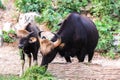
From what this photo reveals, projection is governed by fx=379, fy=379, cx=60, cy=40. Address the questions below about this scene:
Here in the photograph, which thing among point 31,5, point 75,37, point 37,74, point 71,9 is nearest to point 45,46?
point 37,74

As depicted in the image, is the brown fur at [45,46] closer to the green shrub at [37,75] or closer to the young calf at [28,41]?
the young calf at [28,41]

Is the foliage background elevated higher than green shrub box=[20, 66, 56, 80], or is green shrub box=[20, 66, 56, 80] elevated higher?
green shrub box=[20, 66, 56, 80]

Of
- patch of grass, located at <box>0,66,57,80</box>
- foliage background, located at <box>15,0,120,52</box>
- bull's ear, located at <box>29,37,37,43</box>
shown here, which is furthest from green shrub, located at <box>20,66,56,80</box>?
foliage background, located at <box>15,0,120,52</box>

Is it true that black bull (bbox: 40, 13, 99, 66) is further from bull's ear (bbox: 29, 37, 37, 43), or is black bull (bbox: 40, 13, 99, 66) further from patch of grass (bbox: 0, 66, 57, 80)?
patch of grass (bbox: 0, 66, 57, 80)

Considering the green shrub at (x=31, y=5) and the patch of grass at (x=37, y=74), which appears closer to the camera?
the patch of grass at (x=37, y=74)

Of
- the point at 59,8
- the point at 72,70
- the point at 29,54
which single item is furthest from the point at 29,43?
the point at 59,8

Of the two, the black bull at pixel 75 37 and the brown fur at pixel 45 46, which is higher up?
the brown fur at pixel 45 46

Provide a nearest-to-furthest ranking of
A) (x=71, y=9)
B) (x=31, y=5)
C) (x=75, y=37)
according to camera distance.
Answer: (x=75, y=37), (x=31, y=5), (x=71, y=9)

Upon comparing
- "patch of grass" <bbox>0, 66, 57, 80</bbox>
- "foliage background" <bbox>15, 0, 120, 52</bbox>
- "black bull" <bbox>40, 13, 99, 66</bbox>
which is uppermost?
"patch of grass" <bbox>0, 66, 57, 80</bbox>

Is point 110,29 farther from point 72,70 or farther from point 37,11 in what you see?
point 72,70

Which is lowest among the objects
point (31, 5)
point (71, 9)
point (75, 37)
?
point (71, 9)

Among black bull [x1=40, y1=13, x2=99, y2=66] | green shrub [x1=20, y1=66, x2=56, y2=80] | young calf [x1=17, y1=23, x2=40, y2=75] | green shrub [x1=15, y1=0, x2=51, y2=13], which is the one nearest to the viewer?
green shrub [x1=20, y1=66, x2=56, y2=80]

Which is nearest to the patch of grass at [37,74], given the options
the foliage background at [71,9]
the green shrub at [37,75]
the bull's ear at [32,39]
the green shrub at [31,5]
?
the green shrub at [37,75]

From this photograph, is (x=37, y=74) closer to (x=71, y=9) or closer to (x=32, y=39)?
(x=32, y=39)
